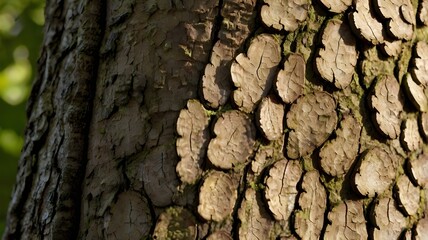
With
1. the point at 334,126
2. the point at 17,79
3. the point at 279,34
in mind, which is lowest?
the point at 17,79

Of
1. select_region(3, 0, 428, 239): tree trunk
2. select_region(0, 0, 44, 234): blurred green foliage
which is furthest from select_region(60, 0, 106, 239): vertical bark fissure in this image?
select_region(0, 0, 44, 234): blurred green foliage

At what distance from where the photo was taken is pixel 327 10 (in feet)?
4.59

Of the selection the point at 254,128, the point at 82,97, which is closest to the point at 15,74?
the point at 82,97

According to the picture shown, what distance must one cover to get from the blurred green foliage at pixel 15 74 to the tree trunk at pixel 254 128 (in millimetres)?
1715

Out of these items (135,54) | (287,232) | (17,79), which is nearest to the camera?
(287,232)

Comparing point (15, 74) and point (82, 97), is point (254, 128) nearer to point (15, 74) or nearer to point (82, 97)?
point (82, 97)

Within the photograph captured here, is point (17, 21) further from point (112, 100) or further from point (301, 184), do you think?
point (301, 184)

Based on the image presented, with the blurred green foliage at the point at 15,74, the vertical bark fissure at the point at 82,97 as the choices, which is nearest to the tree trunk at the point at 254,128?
the vertical bark fissure at the point at 82,97

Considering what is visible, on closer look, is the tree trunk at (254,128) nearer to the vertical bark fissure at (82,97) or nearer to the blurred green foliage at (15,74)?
the vertical bark fissure at (82,97)

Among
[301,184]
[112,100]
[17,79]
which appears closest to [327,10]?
[301,184]

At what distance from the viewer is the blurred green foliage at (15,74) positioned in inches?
123

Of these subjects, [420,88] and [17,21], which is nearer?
[420,88]

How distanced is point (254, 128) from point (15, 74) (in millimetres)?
2359

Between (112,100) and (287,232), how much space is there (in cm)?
43
